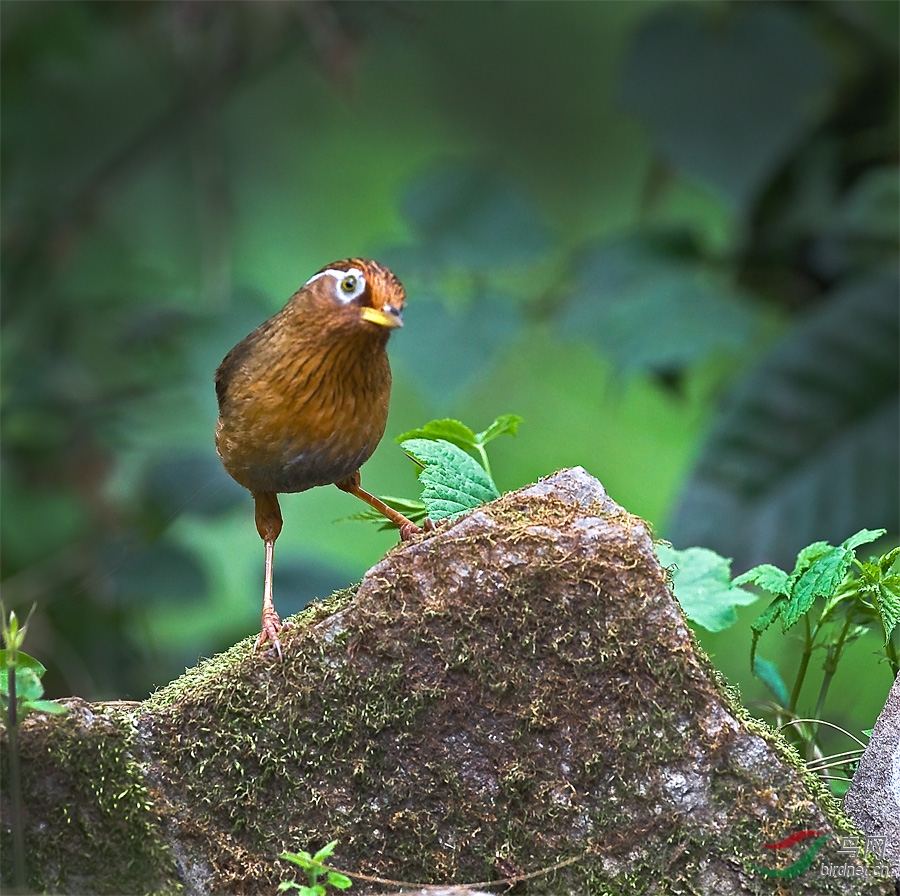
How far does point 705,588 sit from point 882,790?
0.54 m

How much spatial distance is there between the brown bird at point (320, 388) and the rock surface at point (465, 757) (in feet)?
1.10

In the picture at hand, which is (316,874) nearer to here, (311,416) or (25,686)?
(25,686)

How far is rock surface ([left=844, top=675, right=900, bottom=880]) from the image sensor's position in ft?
6.05

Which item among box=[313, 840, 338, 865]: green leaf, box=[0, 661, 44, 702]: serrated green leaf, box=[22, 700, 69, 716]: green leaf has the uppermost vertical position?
box=[0, 661, 44, 702]: serrated green leaf

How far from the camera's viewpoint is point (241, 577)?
6.52 m

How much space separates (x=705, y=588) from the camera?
7.54ft

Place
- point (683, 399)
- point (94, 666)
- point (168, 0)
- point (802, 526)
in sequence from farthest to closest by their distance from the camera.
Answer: point (168, 0) → point (94, 666) → point (683, 399) → point (802, 526)

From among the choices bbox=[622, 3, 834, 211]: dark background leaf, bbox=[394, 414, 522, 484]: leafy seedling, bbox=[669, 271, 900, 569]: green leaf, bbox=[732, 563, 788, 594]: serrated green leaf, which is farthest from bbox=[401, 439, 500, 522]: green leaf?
bbox=[622, 3, 834, 211]: dark background leaf

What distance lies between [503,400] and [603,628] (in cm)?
367

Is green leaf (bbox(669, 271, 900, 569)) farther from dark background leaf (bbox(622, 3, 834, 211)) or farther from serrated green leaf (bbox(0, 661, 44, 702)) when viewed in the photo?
serrated green leaf (bbox(0, 661, 44, 702))

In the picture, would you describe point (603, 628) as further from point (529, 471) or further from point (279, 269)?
point (279, 269)

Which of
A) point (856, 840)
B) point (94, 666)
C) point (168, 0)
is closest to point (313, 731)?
point (856, 840)

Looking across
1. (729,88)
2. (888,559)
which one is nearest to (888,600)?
(888,559)

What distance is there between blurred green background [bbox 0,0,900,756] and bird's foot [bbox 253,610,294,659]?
4.11 feet
